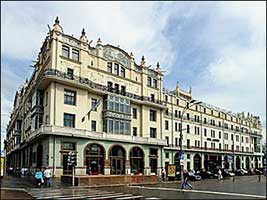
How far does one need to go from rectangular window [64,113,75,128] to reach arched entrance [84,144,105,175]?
3504mm

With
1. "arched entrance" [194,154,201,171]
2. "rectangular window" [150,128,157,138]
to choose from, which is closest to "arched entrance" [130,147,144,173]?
"rectangular window" [150,128,157,138]

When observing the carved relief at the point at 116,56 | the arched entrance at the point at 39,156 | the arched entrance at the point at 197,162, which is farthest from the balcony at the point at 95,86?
the arched entrance at the point at 197,162

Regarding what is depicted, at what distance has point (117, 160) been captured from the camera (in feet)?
153

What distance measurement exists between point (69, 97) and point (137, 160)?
14874 mm

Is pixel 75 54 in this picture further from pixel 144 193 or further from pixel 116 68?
pixel 144 193

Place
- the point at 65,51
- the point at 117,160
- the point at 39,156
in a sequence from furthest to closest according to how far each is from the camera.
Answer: the point at 117,160 < the point at 65,51 < the point at 39,156

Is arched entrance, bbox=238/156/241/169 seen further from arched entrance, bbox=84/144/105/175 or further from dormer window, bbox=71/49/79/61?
dormer window, bbox=71/49/79/61

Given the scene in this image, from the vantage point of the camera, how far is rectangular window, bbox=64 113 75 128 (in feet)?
136

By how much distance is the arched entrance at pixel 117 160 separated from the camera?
45725 mm

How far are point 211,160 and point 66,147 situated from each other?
4449cm

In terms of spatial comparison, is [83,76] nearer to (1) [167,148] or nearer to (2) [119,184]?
(2) [119,184]

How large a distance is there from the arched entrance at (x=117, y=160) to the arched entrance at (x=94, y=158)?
1.60m

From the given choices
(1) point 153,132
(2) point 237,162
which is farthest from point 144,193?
(2) point 237,162

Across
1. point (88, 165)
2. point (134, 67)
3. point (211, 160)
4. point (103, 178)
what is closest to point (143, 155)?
point (88, 165)
